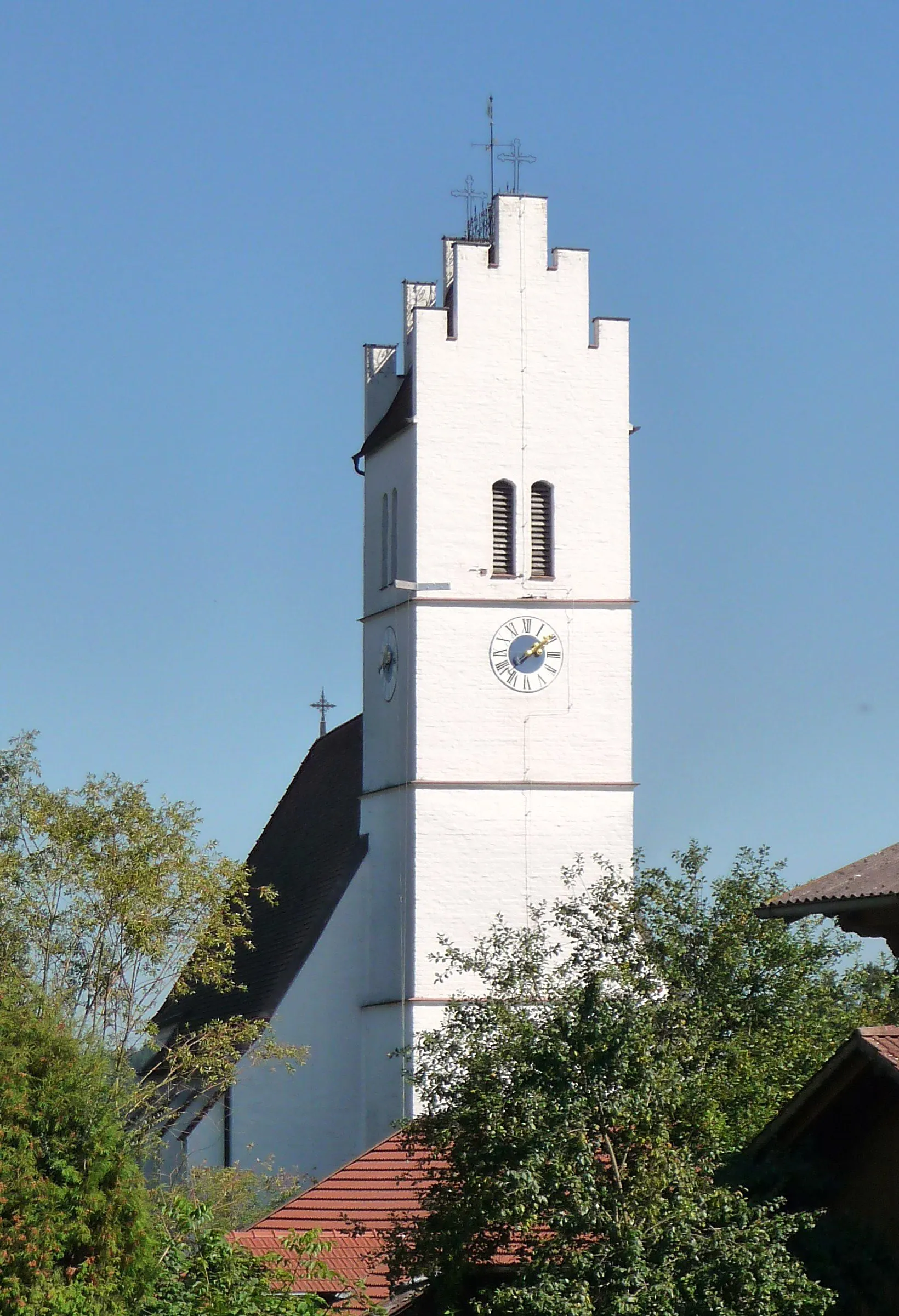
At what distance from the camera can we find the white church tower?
118ft

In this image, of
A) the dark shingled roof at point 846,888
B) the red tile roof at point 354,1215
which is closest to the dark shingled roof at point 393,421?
the red tile roof at point 354,1215

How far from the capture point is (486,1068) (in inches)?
688

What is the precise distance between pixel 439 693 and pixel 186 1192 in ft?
28.6

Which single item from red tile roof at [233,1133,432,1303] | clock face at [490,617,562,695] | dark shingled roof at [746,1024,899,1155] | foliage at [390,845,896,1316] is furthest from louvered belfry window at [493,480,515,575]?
dark shingled roof at [746,1024,899,1155]

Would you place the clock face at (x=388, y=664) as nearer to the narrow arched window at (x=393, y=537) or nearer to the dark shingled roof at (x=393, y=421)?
the narrow arched window at (x=393, y=537)

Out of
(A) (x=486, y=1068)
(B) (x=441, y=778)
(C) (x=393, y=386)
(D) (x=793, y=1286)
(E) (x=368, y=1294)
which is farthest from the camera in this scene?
(C) (x=393, y=386)

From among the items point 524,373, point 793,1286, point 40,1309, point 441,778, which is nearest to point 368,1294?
point 40,1309

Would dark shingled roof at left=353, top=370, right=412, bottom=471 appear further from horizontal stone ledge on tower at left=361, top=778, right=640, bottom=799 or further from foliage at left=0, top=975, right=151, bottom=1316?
foliage at left=0, top=975, right=151, bottom=1316

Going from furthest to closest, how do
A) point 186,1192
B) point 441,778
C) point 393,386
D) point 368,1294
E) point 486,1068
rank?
point 393,386, point 441,778, point 186,1192, point 368,1294, point 486,1068

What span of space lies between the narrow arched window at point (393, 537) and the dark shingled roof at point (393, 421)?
1095 millimetres

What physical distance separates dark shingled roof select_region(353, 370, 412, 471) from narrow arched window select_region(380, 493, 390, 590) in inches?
42.9

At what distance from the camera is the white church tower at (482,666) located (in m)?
36.0

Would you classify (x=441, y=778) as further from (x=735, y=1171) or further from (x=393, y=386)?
(x=735, y=1171)

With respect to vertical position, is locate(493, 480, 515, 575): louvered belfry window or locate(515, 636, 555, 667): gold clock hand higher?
locate(493, 480, 515, 575): louvered belfry window
